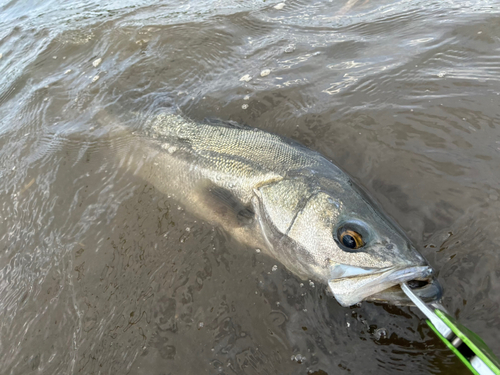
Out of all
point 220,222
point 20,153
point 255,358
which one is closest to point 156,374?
point 255,358

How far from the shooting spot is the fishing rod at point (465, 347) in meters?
1.48

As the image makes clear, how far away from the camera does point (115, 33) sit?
6816 mm

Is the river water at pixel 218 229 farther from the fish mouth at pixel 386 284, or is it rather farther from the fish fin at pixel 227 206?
the fish mouth at pixel 386 284

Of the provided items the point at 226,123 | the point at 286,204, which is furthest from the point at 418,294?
the point at 226,123

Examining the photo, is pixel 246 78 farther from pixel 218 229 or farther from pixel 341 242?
pixel 341 242

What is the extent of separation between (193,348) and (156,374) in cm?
35

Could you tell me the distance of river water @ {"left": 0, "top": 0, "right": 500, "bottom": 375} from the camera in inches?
103

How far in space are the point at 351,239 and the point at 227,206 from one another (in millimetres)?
1448

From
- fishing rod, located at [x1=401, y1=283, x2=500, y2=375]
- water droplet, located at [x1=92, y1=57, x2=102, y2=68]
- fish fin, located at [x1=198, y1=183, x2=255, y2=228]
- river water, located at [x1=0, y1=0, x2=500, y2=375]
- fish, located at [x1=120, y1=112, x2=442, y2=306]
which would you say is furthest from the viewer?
water droplet, located at [x1=92, y1=57, x2=102, y2=68]

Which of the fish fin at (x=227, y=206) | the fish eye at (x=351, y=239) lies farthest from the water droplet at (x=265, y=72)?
the fish eye at (x=351, y=239)

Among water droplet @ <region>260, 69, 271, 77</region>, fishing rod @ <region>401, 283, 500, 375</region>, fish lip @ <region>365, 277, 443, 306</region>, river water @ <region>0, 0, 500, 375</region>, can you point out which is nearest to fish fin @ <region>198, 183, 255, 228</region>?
river water @ <region>0, 0, 500, 375</region>

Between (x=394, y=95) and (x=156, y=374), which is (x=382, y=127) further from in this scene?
(x=156, y=374)

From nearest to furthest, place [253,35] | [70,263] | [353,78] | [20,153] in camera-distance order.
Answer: [70,263]
[353,78]
[20,153]
[253,35]

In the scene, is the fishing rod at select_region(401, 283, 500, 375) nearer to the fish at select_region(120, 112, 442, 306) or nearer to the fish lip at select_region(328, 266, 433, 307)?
the fish lip at select_region(328, 266, 433, 307)
